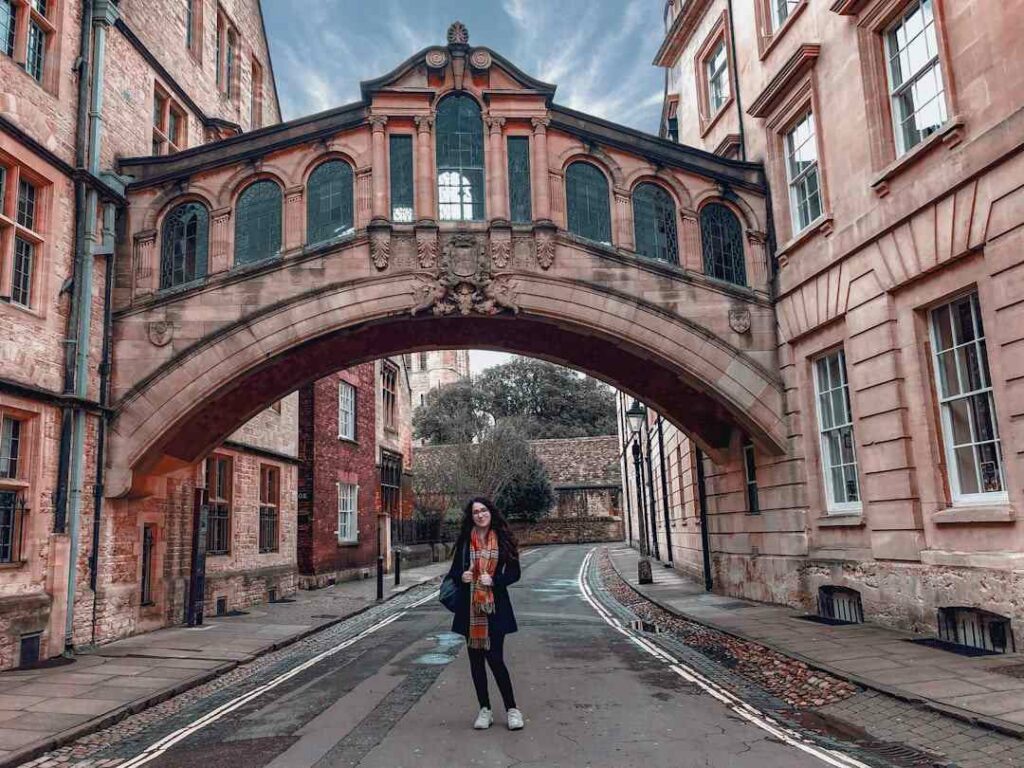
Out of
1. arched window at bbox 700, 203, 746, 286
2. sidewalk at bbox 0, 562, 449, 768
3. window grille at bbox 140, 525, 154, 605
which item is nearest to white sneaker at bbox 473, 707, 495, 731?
sidewalk at bbox 0, 562, 449, 768

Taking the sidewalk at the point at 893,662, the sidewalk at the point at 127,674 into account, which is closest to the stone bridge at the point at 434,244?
the sidewalk at the point at 127,674

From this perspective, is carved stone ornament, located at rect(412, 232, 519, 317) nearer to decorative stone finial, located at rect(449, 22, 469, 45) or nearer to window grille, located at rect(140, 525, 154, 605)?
decorative stone finial, located at rect(449, 22, 469, 45)

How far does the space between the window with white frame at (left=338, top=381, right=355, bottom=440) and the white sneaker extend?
19.3 metres

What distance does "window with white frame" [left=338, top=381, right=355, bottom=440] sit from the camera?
25531mm

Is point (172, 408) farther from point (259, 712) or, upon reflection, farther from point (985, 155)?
point (985, 155)

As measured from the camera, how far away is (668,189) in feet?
52.1

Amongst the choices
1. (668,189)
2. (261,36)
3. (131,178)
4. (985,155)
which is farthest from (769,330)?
(261,36)

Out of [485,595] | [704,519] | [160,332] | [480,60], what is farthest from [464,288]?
[485,595]

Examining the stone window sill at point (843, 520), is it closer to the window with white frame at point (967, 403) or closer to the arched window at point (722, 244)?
the window with white frame at point (967, 403)

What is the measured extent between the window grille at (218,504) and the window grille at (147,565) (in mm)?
1922

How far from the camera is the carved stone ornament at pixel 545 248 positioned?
1481 cm

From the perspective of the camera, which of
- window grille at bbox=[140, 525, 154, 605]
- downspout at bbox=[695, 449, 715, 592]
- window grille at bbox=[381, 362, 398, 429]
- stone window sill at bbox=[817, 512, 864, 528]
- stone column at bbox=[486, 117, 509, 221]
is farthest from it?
window grille at bbox=[381, 362, 398, 429]

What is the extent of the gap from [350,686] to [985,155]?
29.9ft

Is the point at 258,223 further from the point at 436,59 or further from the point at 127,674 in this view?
the point at 127,674
